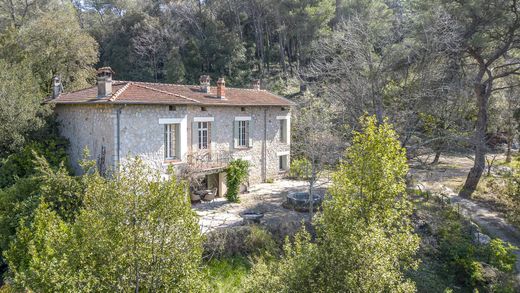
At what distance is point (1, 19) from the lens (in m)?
32.5

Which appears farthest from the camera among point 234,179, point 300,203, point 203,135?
point 203,135

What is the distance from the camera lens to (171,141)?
1808 cm

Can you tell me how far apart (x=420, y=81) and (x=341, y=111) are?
15.9 feet

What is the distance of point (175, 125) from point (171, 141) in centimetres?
78

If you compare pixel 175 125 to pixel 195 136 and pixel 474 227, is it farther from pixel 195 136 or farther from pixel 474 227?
pixel 474 227

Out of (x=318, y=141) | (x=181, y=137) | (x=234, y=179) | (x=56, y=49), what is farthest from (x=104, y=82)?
(x=56, y=49)

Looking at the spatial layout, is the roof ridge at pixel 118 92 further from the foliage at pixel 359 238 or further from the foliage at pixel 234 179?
the foliage at pixel 359 238

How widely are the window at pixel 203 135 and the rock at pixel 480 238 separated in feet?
42.8

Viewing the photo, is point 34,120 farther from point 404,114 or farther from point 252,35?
point 252,35

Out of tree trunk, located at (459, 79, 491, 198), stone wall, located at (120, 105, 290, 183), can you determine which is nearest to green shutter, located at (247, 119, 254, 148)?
stone wall, located at (120, 105, 290, 183)

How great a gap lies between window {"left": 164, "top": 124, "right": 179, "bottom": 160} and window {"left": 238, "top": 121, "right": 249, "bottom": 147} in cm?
490

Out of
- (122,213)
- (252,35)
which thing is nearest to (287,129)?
(122,213)

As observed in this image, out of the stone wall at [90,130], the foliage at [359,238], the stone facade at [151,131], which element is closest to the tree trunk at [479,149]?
the stone facade at [151,131]

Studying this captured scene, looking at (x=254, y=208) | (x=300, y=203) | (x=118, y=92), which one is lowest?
(x=254, y=208)
